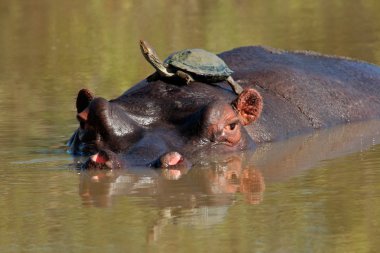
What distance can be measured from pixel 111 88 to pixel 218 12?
28.7 ft

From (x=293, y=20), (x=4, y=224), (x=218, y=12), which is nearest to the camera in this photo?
(x=4, y=224)

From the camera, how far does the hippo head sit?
795 cm

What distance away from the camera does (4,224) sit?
21.5 feet

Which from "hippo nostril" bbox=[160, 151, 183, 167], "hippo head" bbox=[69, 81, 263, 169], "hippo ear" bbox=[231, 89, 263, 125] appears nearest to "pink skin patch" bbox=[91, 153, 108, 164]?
"hippo head" bbox=[69, 81, 263, 169]

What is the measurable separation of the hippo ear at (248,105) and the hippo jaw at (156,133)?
Result: 11 millimetres

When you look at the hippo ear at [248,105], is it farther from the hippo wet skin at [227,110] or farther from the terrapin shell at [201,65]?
the terrapin shell at [201,65]

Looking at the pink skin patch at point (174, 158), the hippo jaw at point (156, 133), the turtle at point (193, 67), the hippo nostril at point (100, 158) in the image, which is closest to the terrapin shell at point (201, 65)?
the turtle at point (193, 67)

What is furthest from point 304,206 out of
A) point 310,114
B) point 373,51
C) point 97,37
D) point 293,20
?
point 293,20

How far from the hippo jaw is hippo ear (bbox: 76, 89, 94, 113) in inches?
6.8

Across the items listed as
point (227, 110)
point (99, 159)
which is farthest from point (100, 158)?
point (227, 110)

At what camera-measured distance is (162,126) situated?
27.9ft

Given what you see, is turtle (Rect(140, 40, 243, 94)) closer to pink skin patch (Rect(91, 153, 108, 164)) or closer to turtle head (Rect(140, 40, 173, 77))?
turtle head (Rect(140, 40, 173, 77))

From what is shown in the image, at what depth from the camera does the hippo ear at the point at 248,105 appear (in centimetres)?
873

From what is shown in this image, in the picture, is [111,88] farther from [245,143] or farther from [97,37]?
[97,37]
